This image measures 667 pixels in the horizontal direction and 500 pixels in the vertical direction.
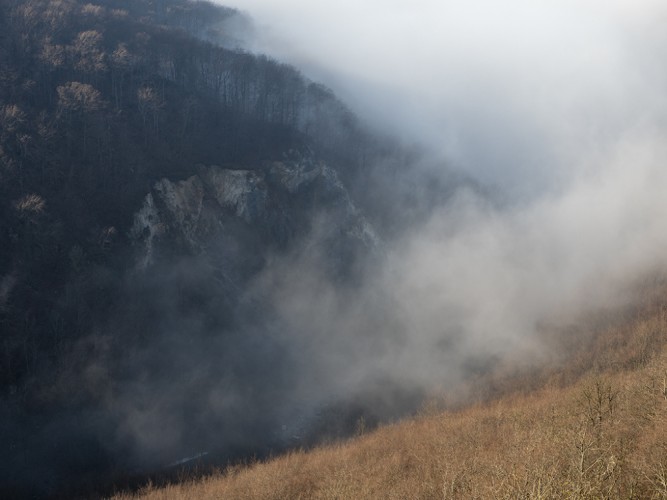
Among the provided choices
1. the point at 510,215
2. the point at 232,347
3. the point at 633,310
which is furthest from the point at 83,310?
the point at 510,215

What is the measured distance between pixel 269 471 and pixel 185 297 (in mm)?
24610

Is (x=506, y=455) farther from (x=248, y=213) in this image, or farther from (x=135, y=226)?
(x=248, y=213)

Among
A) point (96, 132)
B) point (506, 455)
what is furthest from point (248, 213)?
point (506, 455)

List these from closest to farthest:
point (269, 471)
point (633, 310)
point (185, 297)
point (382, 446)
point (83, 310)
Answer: point (269, 471), point (382, 446), point (83, 310), point (185, 297), point (633, 310)

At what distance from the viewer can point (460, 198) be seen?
106 meters

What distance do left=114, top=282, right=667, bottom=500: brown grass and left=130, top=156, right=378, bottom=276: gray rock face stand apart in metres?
26.1

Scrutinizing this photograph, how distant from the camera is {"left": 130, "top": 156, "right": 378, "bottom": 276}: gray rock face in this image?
61500 mm

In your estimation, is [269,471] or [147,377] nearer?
[269,471]

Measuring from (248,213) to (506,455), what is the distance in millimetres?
47495

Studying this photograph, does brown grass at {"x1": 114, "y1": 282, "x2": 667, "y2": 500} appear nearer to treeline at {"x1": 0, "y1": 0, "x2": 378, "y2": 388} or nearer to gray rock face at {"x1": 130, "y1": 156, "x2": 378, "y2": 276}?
treeline at {"x1": 0, "y1": 0, "x2": 378, "y2": 388}

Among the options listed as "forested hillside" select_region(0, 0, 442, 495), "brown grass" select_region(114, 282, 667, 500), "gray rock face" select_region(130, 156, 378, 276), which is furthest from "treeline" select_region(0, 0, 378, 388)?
"brown grass" select_region(114, 282, 667, 500)

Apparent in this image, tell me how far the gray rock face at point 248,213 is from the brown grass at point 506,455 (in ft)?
85.6

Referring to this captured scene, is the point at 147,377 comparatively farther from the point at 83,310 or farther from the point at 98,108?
the point at 98,108

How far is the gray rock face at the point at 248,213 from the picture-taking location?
61500 millimetres
